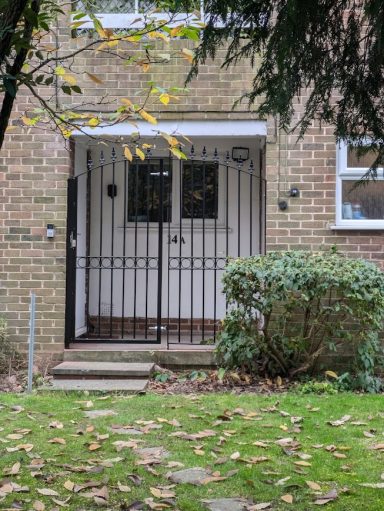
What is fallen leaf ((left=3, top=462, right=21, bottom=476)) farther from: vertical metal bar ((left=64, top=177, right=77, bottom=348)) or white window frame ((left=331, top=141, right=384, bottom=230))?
white window frame ((left=331, top=141, right=384, bottom=230))

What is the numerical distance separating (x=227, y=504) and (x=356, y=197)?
16.3 ft

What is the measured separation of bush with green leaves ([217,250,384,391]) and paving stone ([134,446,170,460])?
2298 millimetres

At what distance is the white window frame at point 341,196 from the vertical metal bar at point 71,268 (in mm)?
3246

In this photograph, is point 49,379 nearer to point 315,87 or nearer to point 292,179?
point 292,179

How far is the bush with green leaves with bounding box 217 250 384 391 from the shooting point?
6605 millimetres

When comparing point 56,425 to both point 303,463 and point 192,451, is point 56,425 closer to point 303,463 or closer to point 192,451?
point 192,451

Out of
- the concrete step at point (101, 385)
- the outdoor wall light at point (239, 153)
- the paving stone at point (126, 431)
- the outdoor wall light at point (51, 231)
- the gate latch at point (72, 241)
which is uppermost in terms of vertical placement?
the outdoor wall light at point (239, 153)

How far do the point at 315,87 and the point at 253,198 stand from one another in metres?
5.23

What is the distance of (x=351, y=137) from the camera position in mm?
3949

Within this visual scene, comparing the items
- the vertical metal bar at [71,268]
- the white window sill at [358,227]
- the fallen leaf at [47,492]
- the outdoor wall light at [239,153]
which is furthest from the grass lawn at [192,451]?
the outdoor wall light at [239,153]

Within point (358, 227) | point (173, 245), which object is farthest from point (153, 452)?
point (173, 245)

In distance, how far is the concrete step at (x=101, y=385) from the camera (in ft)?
21.5

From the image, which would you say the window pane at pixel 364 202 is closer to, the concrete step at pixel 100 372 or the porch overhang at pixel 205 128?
the porch overhang at pixel 205 128

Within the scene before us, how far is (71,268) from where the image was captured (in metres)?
7.91
